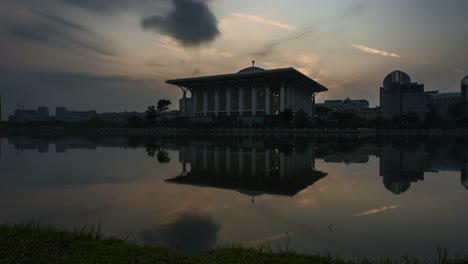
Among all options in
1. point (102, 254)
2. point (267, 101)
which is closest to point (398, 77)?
point (267, 101)

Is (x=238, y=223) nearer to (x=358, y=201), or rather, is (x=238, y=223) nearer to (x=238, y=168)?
(x=358, y=201)

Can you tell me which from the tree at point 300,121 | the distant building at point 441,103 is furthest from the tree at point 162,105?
the distant building at point 441,103

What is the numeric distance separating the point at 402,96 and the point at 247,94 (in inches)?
2438

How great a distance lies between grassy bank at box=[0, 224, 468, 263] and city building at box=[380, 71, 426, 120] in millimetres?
124396

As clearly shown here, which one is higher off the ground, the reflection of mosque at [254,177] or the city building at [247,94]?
the city building at [247,94]

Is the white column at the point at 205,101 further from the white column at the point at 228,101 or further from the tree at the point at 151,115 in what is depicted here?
the tree at the point at 151,115

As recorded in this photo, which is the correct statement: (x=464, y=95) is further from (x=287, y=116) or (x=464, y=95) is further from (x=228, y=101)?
(x=228, y=101)

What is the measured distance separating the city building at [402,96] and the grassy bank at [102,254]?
4897 inches

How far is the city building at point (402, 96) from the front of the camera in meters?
112

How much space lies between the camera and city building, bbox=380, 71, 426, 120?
11225cm

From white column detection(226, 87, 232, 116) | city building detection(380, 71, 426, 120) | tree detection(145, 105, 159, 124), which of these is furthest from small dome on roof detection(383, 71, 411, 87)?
tree detection(145, 105, 159, 124)

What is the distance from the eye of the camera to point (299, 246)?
5.01 m

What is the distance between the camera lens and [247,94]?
329 ft

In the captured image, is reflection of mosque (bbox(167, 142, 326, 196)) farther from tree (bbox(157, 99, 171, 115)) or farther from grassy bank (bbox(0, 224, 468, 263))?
tree (bbox(157, 99, 171, 115))
